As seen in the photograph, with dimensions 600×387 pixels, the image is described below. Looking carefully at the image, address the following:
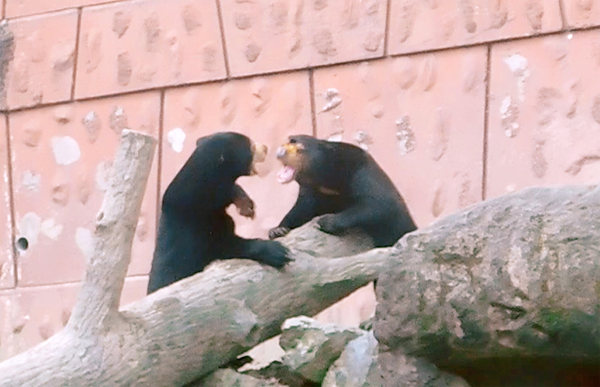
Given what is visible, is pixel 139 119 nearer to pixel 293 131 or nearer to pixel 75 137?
pixel 75 137

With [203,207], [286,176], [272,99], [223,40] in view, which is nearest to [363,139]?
[272,99]

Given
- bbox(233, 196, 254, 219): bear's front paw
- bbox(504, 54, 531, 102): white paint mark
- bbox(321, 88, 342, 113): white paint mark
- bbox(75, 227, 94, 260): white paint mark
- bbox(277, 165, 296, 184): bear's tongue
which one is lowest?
bbox(75, 227, 94, 260): white paint mark

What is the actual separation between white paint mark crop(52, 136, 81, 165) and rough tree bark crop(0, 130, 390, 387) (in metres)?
2.57

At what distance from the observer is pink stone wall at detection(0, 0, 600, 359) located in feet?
14.3

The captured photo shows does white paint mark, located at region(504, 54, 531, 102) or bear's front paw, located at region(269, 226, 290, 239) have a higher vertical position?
white paint mark, located at region(504, 54, 531, 102)

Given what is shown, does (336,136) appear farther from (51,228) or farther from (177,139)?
(51,228)

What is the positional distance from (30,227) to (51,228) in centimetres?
14

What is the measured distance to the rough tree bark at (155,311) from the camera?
2.54 m

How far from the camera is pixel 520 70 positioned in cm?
439

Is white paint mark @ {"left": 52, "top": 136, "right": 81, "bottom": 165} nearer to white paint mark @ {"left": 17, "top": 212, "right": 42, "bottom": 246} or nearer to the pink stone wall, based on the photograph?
the pink stone wall

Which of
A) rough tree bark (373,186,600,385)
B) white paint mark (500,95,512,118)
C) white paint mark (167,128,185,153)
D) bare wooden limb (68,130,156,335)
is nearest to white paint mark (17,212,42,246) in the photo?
white paint mark (167,128,185,153)

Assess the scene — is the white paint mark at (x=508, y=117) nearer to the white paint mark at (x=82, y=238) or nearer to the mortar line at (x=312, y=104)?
the mortar line at (x=312, y=104)

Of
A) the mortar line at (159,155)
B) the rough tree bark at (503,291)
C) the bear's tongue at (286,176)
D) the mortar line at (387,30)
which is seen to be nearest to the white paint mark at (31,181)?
the mortar line at (159,155)

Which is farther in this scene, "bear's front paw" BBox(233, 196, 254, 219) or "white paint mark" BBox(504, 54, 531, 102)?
"white paint mark" BBox(504, 54, 531, 102)
